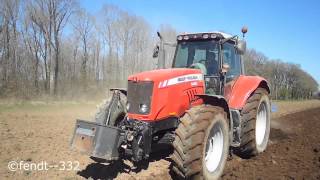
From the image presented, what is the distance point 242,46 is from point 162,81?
2303mm

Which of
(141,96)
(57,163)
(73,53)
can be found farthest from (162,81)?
(73,53)

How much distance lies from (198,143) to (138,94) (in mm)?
1344

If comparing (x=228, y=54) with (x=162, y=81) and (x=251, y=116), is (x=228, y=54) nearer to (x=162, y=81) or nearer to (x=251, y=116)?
(x=251, y=116)

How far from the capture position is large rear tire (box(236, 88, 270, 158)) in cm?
770

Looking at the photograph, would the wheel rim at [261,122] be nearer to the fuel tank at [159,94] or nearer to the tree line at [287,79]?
the fuel tank at [159,94]

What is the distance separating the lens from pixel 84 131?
6.15m

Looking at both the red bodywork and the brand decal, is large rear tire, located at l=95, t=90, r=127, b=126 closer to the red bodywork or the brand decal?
the red bodywork

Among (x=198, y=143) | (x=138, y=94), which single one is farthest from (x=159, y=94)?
(x=198, y=143)

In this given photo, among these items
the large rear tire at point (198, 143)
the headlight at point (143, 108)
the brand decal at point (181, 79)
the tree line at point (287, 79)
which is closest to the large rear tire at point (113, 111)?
the headlight at point (143, 108)

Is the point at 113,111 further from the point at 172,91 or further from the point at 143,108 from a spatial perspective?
the point at 172,91

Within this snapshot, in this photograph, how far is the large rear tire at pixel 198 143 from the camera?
18.7 feet

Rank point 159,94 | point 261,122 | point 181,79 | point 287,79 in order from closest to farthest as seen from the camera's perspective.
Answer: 1. point 159,94
2. point 181,79
3. point 261,122
4. point 287,79

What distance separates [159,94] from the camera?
20.5 feet

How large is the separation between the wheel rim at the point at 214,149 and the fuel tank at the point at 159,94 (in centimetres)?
65
